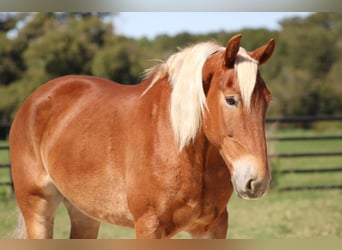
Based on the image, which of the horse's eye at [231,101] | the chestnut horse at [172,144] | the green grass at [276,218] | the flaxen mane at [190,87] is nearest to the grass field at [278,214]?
the green grass at [276,218]

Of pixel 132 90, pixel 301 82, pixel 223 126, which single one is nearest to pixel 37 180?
pixel 132 90

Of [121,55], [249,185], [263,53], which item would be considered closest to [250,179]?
[249,185]

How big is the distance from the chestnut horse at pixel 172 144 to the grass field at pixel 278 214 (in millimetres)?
1383

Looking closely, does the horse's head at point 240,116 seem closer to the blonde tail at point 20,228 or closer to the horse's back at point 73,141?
the horse's back at point 73,141

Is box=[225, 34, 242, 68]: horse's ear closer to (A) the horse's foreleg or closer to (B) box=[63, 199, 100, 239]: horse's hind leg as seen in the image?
(A) the horse's foreleg

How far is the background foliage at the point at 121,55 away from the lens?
10.6 metres

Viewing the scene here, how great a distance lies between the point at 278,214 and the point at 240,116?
3.59 meters

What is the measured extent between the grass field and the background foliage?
10.5 feet

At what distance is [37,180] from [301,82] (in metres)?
11.7

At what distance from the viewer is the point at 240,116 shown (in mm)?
1654

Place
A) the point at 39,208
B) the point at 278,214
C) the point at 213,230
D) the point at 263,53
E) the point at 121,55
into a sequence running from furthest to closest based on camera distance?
the point at 121,55, the point at 278,214, the point at 39,208, the point at 213,230, the point at 263,53

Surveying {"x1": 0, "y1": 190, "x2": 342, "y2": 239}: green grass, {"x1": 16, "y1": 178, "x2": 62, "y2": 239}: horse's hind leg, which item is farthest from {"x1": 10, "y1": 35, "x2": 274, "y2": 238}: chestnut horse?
{"x1": 0, "y1": 190, "x2": 342, "y2": 239}: green grass

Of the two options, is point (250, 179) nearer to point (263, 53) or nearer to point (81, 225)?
point (263, 53)

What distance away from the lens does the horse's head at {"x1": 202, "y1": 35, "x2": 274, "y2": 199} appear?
63.5 inches
